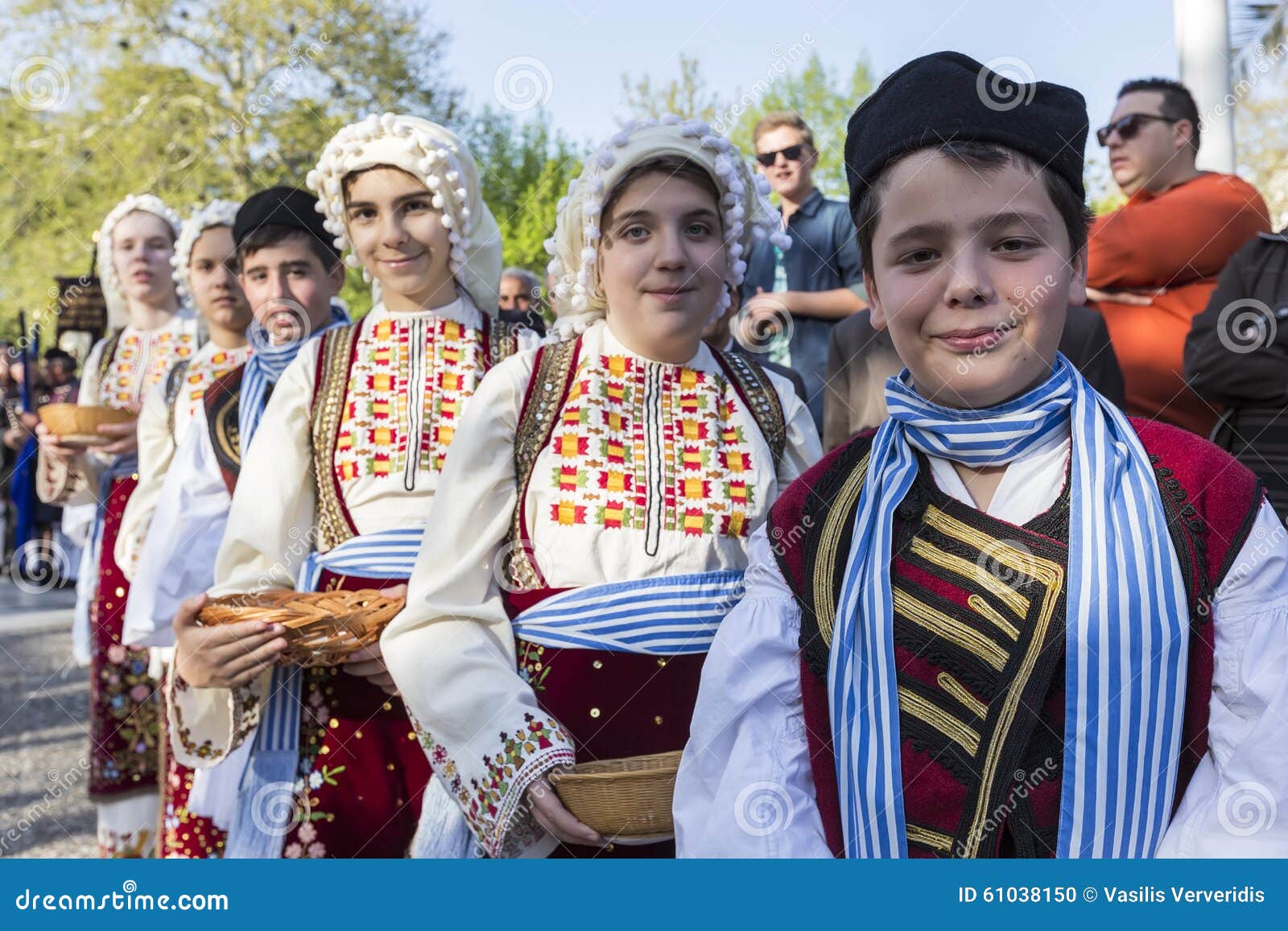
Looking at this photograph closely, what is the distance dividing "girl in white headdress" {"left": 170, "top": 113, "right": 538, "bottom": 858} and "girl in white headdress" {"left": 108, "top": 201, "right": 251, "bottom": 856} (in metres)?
0.57

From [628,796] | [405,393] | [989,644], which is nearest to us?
[989,644]

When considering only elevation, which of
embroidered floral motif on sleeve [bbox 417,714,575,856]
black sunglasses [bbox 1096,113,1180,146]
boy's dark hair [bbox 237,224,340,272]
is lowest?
embroidered floral motif on sleeve [bbox 417,714,575,856]

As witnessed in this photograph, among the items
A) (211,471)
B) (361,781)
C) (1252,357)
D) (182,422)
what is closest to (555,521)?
(361,781)

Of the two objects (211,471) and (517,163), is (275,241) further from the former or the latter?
(517,163)

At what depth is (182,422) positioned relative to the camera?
4.35 m

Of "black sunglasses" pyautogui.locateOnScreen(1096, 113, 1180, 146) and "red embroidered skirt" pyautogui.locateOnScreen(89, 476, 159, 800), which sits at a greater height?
"black sunglasses" pyautogui.locateOnScreen(1096, 113, 1180, 146)

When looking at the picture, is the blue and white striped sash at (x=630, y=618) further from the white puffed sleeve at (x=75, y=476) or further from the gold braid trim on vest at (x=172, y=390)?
the white puffed sleeve at (x=75, y=476)

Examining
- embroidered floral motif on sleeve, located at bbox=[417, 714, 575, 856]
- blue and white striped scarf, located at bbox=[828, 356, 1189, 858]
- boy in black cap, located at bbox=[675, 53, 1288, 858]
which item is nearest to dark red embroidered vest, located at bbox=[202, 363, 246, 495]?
embroidered floral motif on sleeve, located at bbox=[417, 714, 575, 856]

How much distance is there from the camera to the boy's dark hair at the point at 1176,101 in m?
4.13

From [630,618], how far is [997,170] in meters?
1.10

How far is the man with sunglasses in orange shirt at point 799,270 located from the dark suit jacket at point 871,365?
0.91 meters

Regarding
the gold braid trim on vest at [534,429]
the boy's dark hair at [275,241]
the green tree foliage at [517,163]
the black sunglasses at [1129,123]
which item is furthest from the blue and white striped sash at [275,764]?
the green tree foliage at [517,163]

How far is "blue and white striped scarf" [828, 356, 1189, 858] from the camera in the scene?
1.57m

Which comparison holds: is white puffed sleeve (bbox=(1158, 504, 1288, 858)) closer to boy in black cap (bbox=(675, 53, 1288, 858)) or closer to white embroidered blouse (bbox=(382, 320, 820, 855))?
boy in black cap (bbox=(675, 53, 1288, 858))
